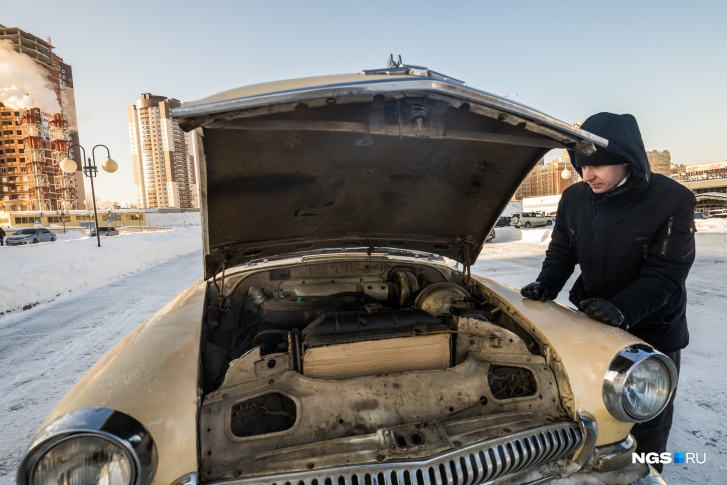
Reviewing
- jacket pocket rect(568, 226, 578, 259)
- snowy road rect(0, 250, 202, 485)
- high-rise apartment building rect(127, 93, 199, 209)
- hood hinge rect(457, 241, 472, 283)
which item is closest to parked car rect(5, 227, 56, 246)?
snowy road rect(0, 250, 202, 485)

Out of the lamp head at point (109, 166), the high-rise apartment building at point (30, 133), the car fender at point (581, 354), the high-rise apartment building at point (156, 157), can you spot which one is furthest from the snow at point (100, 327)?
the high-rise apartment building at point (156, 157)

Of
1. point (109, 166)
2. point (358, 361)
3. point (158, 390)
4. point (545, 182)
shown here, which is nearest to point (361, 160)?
point (358, 361)

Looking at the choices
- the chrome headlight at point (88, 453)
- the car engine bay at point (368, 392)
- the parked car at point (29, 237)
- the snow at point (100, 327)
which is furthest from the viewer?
the parked car at point (29, 237)

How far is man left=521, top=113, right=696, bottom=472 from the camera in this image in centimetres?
181

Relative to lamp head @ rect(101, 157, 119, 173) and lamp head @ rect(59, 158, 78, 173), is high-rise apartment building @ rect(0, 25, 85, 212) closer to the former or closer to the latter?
lamp head @ rect(59, 158, 78, 173)

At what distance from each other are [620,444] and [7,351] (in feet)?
18.5

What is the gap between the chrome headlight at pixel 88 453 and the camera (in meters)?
1.07

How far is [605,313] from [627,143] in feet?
2.76

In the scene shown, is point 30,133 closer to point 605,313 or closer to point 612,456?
point 605,313

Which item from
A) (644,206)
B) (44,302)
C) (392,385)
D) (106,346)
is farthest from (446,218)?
(44,302)

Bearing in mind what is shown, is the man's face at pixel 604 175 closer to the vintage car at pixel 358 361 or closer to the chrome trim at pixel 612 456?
the vintage car at pixel 358 361

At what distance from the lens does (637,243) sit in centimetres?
192

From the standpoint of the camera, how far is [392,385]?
5.14ft

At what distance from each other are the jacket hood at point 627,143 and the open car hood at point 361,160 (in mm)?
301
